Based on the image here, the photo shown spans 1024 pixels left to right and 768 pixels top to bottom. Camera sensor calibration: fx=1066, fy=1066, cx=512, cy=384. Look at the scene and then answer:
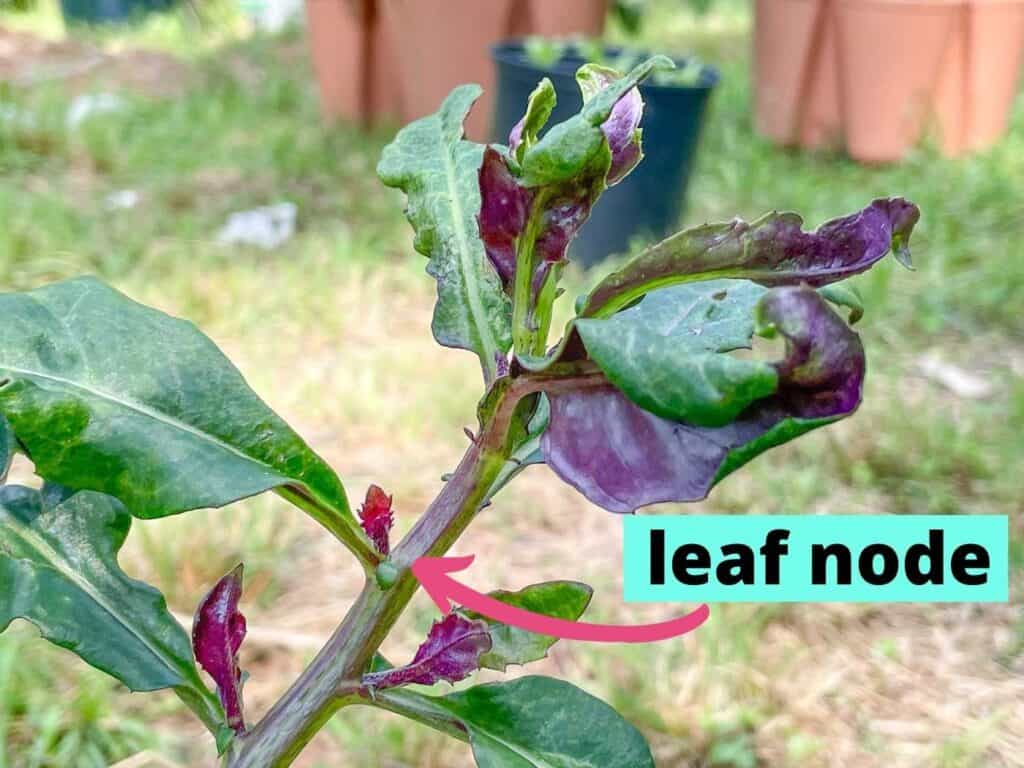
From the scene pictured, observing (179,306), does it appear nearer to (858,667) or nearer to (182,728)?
(182,728)

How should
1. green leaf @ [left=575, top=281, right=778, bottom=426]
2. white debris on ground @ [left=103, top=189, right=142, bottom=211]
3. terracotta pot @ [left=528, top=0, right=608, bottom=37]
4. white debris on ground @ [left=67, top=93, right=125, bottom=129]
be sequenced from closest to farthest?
green leaf @ [left=575, top=281, right=778, bottom=426]
white debris on ground @ [left=103, top=189, right=142, bottom=211]
white debris on ground @ [left=67, top=93, right=125, bottom=129]
terracotta pot @ [left=528, top=0, right=608, bottom=37]

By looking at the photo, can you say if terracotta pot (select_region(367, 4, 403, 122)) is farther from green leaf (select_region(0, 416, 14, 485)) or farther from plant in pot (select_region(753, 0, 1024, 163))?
green leaf (select_region(0, 416, 14, 485))

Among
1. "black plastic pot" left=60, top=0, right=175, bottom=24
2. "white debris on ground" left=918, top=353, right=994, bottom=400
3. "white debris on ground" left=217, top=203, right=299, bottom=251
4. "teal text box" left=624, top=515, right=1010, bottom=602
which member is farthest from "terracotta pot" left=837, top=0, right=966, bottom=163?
"black plastic pot" left=60, top=0, right=175, bottom=24

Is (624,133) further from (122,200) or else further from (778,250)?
(122,200)

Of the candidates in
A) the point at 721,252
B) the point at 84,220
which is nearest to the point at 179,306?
the point at 84,220

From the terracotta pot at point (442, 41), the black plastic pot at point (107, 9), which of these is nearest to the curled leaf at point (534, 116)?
the terracotta pot at point (442, 41)
